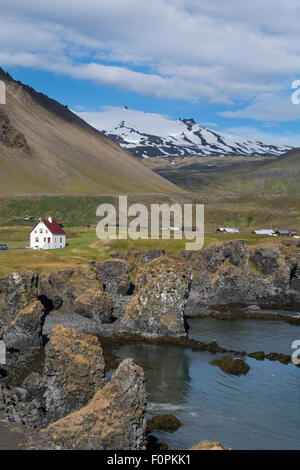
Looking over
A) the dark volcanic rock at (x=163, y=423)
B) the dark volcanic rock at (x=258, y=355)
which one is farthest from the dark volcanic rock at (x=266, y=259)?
the dark volcanic rock at (x=163, y=423)

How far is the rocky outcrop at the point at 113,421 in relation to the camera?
34469mm

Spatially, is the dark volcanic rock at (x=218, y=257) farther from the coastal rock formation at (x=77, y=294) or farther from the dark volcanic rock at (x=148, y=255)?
the coastal rock formation at (x=77, y=294)

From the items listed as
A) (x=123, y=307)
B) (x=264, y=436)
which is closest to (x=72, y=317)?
(x=123, y=307)

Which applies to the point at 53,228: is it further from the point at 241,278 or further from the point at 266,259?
the point at 266,259

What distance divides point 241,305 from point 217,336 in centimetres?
2473

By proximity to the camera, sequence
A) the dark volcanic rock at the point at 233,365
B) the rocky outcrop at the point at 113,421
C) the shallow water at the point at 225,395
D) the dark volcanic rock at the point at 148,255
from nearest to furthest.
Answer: the rocky outcrop at the point at 113,421 → the shallow water at the point at 225,395 → the dark volcanic rock at the point at 233,365 → the dark volcanic rock at the point at 148,255

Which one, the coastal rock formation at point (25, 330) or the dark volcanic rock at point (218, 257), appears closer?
the coastal rock formation at point (25, 330)

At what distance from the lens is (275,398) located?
5191 cm

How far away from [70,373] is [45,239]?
253 feet

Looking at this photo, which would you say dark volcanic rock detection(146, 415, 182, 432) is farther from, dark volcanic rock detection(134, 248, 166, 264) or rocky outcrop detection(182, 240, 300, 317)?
dark volcanic rock detection(134, 248, 166, 264)

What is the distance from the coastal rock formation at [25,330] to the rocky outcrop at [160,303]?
14351 millimetres

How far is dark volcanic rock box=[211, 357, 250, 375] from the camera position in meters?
59.7

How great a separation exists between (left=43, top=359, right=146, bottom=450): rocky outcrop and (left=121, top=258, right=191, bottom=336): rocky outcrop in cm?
3651

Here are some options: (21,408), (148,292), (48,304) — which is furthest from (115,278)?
(21,408)
